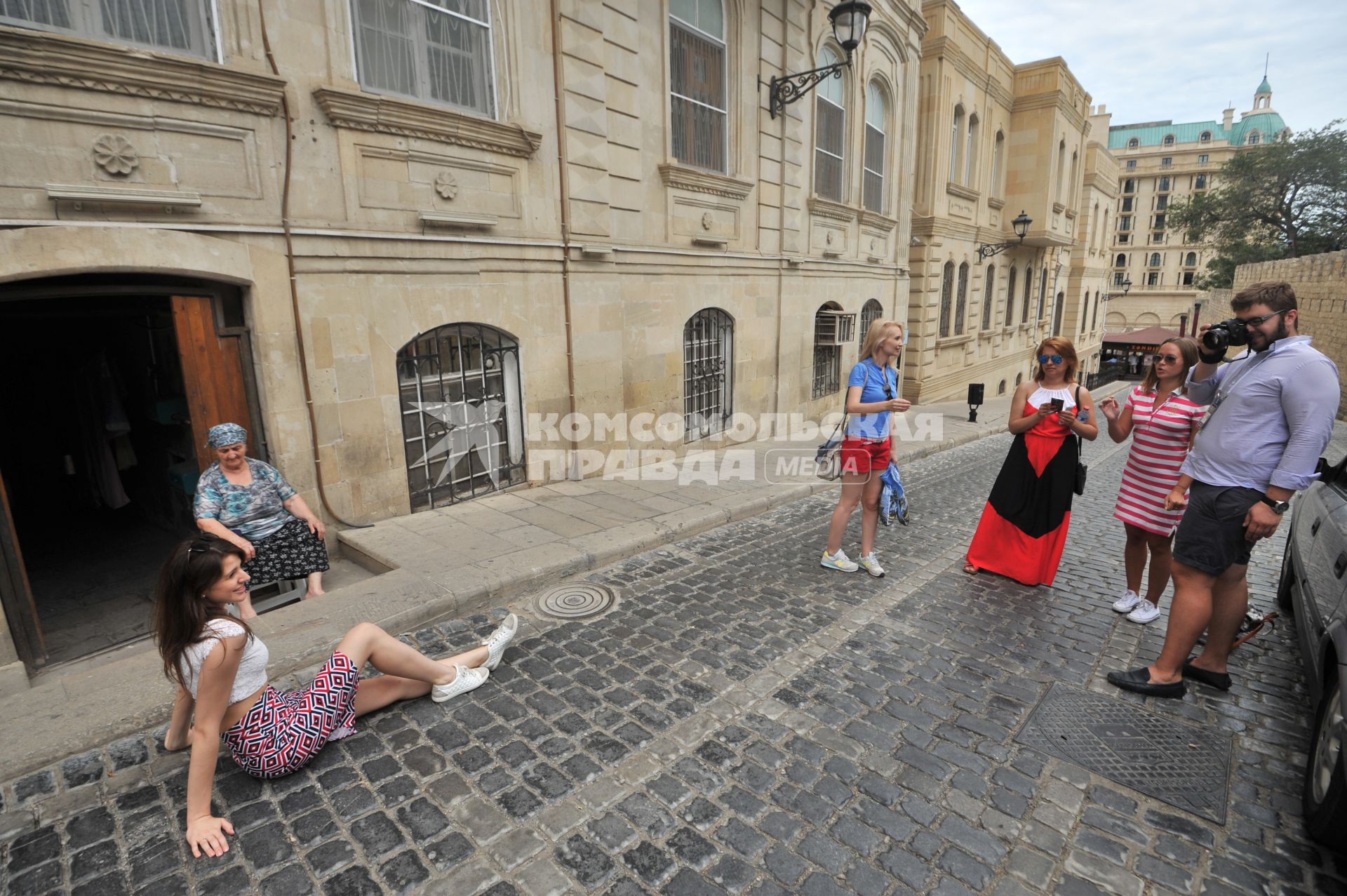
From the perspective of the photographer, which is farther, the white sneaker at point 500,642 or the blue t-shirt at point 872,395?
the blue t-shirt at point 872,395

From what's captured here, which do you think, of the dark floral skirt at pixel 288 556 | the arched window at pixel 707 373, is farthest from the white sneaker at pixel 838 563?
the arched window at pixel 707 373

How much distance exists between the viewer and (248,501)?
4.66 metres

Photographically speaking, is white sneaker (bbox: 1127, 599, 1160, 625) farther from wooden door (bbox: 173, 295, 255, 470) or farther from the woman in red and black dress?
wooden door (bbox: 173, 295, 255, 470)

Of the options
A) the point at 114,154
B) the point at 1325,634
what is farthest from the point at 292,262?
the point at 1325,634

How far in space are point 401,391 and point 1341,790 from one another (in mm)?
7045

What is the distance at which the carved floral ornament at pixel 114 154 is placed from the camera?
177 inches

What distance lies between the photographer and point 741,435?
11305mm

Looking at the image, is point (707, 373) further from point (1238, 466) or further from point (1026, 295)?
point (1026, 295)

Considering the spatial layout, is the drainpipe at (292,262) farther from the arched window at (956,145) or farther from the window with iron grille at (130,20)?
the arched window at (956,145)

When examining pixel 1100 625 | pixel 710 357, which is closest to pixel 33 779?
pixel 1100 625

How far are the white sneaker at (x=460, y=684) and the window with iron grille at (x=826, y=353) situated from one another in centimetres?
1028

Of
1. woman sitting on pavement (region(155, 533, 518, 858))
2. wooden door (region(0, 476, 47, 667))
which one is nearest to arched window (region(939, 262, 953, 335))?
woman sitting on pavement (region(155, 533, 518, 858))

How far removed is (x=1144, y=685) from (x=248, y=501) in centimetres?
591

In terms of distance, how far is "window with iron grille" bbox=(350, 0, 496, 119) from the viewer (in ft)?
20.1
